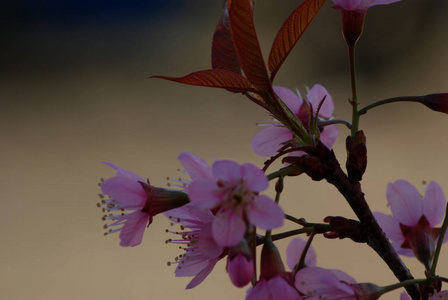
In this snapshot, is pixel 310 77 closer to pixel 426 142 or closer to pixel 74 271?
pixel 426 142

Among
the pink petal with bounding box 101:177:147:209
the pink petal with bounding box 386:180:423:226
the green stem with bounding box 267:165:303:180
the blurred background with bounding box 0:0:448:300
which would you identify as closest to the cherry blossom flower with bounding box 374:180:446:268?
the pink petal with bounding box 386:180:423:226

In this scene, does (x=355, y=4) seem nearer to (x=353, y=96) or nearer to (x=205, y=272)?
(x=353, y=96)

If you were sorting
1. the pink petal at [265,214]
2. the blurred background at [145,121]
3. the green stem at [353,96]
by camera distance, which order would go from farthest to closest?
1. the blurred background at [145,121]
2. the green stem at [353,96]
3. the pink petal at [265,214]

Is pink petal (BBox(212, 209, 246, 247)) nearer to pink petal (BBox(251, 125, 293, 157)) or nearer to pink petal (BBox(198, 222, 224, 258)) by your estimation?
pink petal (BBox(198, 222, 224, 258))

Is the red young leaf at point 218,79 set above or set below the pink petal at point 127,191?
above

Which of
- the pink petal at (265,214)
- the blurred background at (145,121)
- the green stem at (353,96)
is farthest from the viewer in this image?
the blurred background at (145,121)

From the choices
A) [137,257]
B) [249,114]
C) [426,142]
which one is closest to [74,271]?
[137,257]

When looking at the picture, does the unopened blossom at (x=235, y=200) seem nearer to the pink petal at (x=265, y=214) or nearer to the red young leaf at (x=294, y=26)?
the pink petal at (x=265, y=214)

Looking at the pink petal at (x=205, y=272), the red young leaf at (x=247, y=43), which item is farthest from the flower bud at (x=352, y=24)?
the pink petal at (x=205, y=272)
